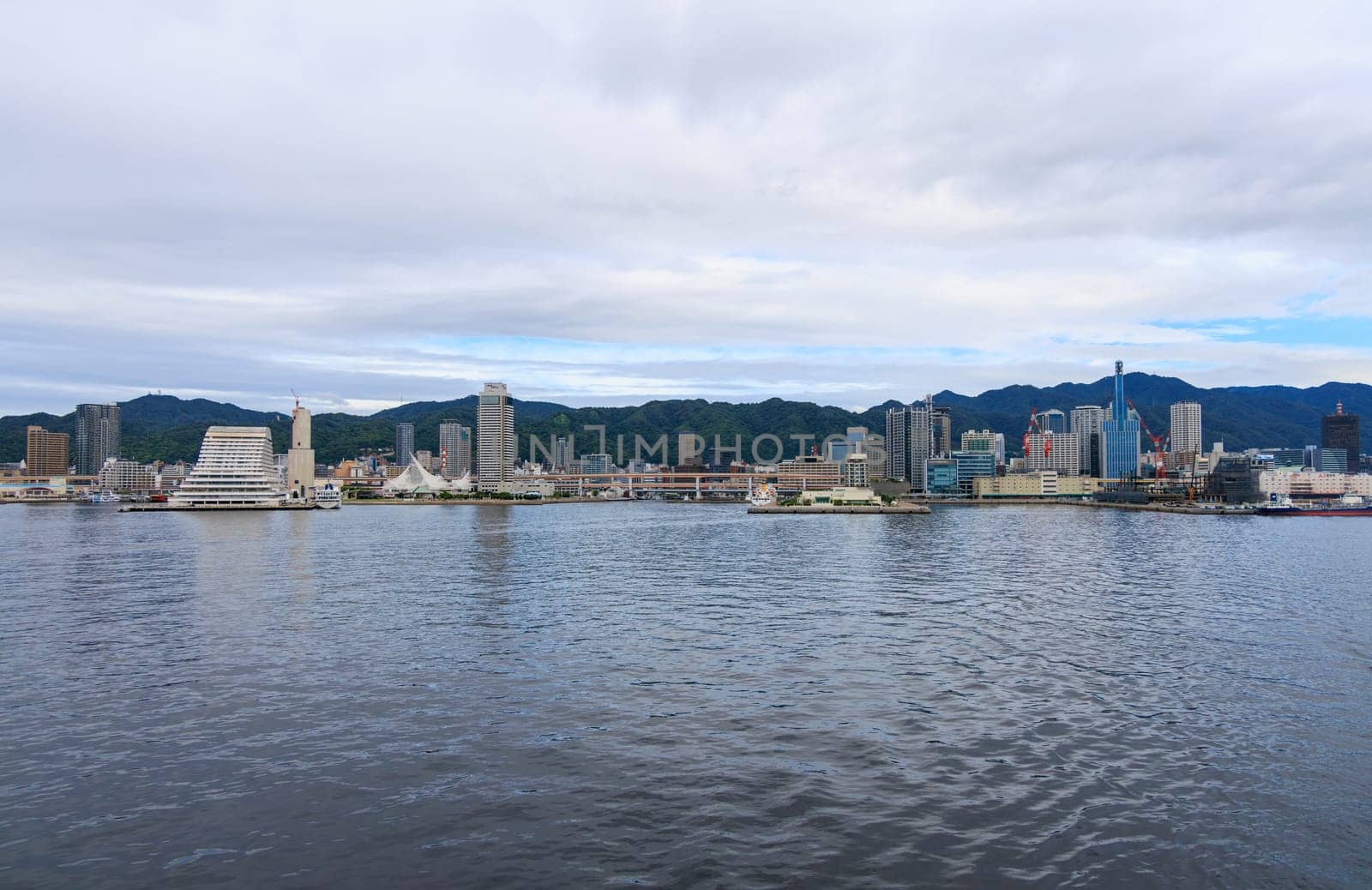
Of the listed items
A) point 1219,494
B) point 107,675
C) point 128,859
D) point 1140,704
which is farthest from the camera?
point 1219,494

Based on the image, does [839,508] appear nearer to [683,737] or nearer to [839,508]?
[839,508]

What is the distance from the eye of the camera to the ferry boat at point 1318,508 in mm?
165875

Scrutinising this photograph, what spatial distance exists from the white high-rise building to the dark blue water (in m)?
124

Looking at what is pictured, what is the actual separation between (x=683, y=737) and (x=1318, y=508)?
674 ft

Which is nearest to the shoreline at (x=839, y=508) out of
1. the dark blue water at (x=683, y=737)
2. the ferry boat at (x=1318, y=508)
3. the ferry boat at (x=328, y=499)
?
the ferry boat at (x=1318, y=508)

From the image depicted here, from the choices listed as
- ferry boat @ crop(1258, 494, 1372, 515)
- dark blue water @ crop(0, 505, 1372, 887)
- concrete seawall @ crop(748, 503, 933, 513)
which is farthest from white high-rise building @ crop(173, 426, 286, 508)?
ferry boat @ crop(1258, 494, 1372, 515)

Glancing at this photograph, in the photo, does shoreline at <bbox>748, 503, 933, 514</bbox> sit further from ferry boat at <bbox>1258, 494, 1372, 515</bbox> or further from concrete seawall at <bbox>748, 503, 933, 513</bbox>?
ferry boat at <bbox>1258, 494, 1372, 515</bbox>

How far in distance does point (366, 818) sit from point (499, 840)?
2.66 m

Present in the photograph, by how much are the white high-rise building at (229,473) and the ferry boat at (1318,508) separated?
199244 mm

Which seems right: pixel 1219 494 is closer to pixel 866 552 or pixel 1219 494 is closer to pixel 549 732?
pixel 866 552

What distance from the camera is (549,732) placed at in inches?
746

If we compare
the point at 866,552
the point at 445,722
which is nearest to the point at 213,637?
the point at 445,722

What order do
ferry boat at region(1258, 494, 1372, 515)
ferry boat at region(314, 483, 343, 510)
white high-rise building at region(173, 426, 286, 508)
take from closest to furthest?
1. white high-rise building at region(173, 426, 286, 508)
2. ferry boat at region(1258, 494, 1372, 515)
3. ferry boat at region(314, 483, 343, 510)

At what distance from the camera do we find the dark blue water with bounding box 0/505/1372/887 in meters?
13.1
